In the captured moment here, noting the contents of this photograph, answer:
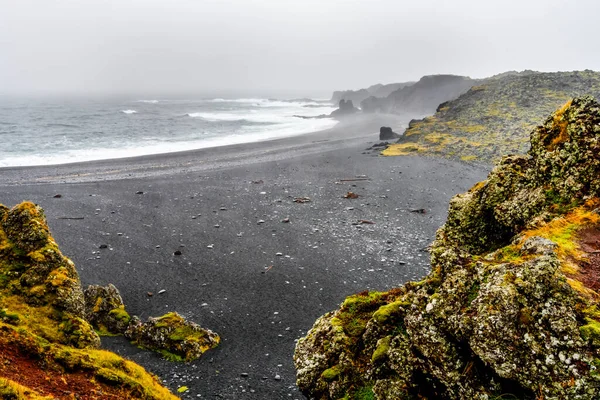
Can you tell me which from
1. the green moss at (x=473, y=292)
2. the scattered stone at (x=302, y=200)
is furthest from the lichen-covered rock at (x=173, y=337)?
the scattered stone at (x=302, y=200)

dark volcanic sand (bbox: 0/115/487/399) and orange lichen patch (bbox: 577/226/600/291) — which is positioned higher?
orange lichen patch (bbox: 577/226/600/291)

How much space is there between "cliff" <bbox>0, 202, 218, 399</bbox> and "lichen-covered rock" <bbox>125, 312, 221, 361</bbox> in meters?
0.03

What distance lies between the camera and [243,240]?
1950 centimetres

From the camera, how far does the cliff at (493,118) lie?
39969 millimetres

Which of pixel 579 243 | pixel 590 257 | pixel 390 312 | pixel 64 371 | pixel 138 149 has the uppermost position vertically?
pixel 138 149

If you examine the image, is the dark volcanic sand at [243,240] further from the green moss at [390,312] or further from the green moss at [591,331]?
the green moss at [591,331]

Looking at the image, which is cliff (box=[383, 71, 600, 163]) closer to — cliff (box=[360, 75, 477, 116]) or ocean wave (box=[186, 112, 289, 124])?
ocean wave (box=[186, 112, 289, 124])

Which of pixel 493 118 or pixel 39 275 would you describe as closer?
pixel 39 275

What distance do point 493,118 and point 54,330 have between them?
53.5 m

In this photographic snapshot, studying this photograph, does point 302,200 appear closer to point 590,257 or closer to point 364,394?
point 364,394

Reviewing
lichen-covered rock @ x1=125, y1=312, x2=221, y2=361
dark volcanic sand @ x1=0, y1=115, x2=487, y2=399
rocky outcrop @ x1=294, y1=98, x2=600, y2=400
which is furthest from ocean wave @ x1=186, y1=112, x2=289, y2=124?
rocky outcrop @ x1=294, y1=98, x2=600, y2=400

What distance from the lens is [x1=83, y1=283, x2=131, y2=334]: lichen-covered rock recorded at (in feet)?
38.4

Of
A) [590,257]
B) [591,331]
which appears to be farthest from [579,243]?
[591,331]

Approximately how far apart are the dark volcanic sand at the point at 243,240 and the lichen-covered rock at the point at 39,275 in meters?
2.86
